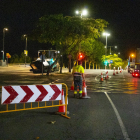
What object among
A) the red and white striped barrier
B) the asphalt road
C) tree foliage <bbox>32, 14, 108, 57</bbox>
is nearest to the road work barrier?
the red and white striped barrier

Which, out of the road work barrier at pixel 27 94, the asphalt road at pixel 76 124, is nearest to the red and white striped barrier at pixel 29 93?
the road work barrier at pixel 27 94

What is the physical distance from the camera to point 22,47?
3676 inches

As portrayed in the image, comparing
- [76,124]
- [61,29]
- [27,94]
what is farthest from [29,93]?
[61,29]

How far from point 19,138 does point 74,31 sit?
85.0ft

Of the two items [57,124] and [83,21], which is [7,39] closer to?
[83,21]

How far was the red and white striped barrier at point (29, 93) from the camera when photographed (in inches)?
298

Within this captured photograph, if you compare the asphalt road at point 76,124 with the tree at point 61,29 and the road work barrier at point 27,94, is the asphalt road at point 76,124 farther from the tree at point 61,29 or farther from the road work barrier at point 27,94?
the tree at point 61,29

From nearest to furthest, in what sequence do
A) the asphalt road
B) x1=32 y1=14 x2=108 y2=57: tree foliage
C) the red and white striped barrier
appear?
the asphalt road
the red and white striped barrier
x1=32 y1=14 x2=108 y2=57: tree foliage

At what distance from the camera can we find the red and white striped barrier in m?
7.58

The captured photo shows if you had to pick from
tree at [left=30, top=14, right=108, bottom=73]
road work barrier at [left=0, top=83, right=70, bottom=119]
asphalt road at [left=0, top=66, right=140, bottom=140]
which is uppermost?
tree at [left=30, top=14, right=108, bottom=73]

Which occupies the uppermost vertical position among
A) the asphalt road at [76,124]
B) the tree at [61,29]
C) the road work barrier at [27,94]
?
the tree at [61,29]

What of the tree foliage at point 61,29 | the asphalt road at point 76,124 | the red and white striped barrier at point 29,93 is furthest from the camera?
the tree foliage at point 61,29

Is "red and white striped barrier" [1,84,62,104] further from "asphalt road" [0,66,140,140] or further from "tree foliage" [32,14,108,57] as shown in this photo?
"tree foliage" [32,14,108,57]

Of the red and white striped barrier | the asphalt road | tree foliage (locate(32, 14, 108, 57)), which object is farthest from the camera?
tree foliage (locate(32, 14, 108, 57))
